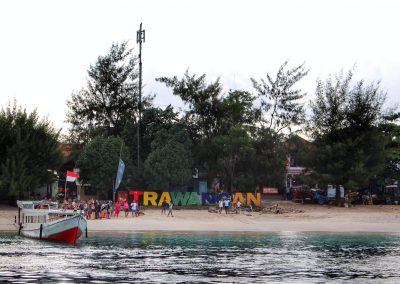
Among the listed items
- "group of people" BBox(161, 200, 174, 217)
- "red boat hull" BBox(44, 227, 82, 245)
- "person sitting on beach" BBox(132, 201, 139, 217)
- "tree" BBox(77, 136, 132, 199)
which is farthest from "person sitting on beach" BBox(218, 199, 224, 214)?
"red boat hull" BBox(44, 227, 82, 245)

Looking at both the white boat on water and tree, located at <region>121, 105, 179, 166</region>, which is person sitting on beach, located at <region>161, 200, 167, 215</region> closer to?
tree, located at <region>121, 105, 179, 166</region>

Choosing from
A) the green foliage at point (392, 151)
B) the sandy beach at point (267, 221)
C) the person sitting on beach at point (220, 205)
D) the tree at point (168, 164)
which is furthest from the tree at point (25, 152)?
the green foliage at point (392, 151)

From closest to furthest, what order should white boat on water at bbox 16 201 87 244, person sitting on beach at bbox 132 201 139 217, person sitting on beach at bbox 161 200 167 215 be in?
white boat on water at bbox 16 201 87 244
person sitting on beach at bbox 132 201 139 217
person sitting on beach at bbox 161 200 167 215

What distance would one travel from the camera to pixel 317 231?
72.6 m

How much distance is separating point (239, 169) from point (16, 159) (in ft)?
82.1

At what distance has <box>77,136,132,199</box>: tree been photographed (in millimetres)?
87125

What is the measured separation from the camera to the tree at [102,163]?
87.1 metres

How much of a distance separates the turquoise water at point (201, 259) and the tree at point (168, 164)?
2008 cm

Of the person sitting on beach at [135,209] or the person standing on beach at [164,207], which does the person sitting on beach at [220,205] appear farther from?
the person sitting on beach at [135,209]

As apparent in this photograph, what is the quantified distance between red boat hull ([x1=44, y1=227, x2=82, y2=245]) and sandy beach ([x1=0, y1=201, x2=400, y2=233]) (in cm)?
1039

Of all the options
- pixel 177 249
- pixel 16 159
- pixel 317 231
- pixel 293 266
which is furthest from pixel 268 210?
pixel 293 266

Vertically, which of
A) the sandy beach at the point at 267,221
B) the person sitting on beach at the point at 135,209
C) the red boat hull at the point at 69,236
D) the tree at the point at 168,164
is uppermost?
the tree at the point at 168,164

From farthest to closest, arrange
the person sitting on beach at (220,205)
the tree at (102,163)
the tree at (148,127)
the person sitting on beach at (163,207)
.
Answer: the tree at (148,127)
the tree at (102,163)
the person sitting on beach at (220,205)
the person sitting on beach at (163,207)

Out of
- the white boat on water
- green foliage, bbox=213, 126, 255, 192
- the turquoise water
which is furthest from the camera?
green foliage, bbox=213, 126, 255, 192
